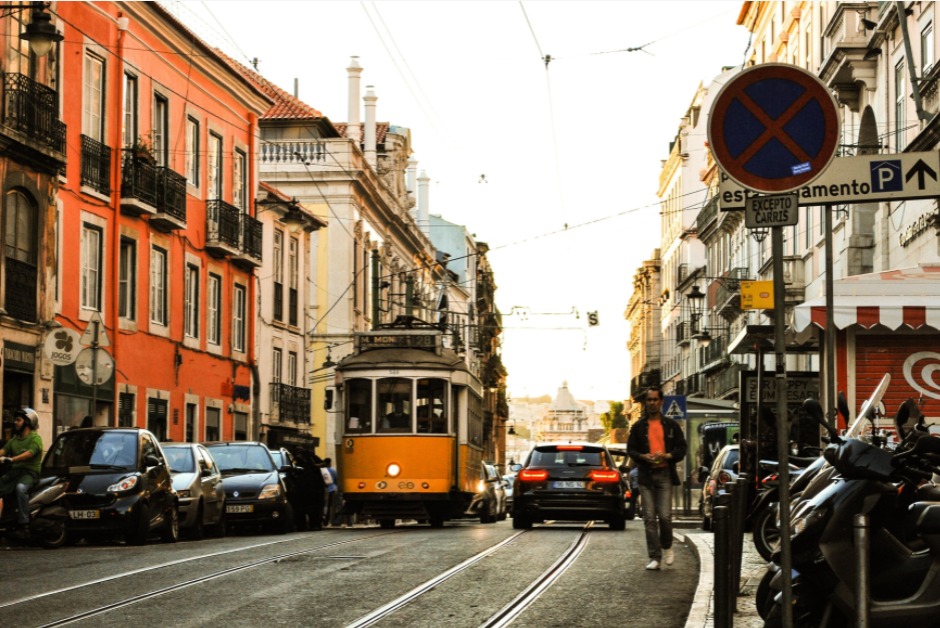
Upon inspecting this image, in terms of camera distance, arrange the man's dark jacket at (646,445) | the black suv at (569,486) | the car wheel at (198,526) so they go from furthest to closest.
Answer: the black suv at (569,486) < the car wheel at (198,526) < the man's dark jacket at (646,445)

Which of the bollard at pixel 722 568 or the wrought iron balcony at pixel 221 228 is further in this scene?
the wrought iron balcony at pixel 221 228

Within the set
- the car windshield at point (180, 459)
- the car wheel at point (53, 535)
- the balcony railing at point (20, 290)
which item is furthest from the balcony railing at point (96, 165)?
the car wheel at point (53, 535)

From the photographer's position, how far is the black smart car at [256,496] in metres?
25.6

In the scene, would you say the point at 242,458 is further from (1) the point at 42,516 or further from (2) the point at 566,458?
(1) the point at 42,516

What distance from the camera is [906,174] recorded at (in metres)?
Result: 11.5

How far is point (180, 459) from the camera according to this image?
960 inches

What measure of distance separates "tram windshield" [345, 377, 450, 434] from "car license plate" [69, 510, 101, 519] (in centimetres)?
903

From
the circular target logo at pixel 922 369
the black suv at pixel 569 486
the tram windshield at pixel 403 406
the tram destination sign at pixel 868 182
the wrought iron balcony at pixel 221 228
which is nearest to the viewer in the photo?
the tram destination sign at pixel 868 182

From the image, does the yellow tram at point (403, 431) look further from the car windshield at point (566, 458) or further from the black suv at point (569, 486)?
the car windshield at point (566, 458)

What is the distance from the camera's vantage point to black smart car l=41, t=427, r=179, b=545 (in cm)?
2111

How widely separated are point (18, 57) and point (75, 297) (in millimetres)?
4978

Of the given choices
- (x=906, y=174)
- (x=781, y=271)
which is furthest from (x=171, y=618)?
(x=906, y=174)

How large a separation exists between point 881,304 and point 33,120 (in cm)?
1661

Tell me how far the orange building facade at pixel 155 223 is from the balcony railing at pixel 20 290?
2.60ft
